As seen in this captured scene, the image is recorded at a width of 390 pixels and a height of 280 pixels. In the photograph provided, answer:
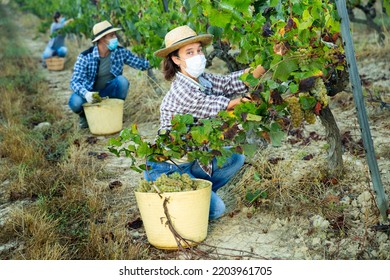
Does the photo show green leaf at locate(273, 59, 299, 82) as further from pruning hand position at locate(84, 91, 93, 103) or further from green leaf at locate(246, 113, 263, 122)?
pruning hand position at locate(84, 91, 93, 103)

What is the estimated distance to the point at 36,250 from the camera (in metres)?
3.15

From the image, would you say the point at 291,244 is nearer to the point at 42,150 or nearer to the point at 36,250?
the point at 36,250

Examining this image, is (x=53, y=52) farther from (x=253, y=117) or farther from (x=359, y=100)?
(x=359, y=100)

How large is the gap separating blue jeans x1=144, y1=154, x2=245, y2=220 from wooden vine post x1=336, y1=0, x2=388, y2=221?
3.02 ft

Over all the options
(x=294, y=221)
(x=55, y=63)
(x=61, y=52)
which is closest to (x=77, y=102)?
(x=294, y=221)

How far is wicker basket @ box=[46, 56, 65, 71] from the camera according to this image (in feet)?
32.9

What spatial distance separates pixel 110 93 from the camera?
6.22 meters

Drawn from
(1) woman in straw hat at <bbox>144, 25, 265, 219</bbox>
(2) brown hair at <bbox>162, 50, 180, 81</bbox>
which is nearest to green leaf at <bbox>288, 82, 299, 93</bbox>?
(1) woman in straw hat at <bbox>144, 25, 265, 219</bbox>

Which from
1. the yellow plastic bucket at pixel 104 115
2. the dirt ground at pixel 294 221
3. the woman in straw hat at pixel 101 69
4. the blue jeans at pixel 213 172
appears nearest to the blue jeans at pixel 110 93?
the woman in straw hat at pixel 101 69

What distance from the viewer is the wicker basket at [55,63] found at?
10039 millimetres

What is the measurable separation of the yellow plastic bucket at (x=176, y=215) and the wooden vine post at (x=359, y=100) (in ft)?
2.88

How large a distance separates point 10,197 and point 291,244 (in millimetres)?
2028

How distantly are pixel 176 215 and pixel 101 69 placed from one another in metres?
3.21
